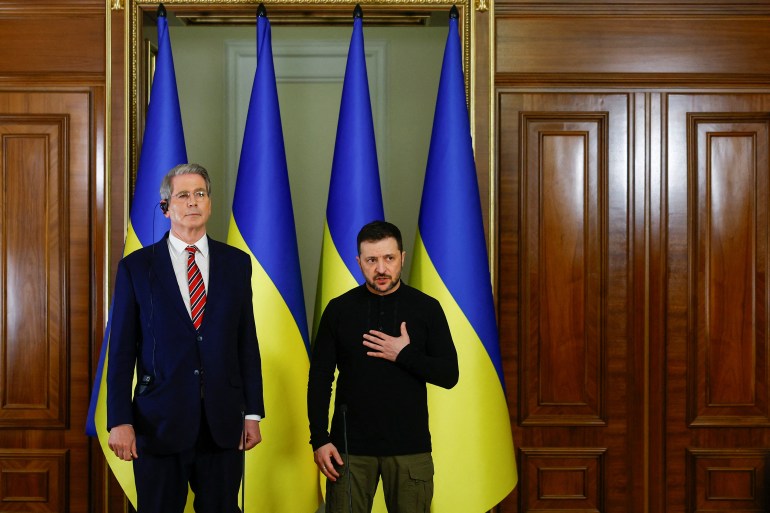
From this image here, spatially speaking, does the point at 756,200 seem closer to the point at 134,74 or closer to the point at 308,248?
the point at 308,248

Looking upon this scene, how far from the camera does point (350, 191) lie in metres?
3.33

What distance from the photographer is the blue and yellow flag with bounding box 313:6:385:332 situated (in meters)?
3.30

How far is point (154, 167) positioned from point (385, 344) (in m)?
1.46

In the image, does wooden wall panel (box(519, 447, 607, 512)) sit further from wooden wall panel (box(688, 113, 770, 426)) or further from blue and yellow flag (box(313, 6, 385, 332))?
blue and yellow flag (box(313, 6, 385, 332))

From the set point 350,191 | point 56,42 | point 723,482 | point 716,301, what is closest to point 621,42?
point 716,301

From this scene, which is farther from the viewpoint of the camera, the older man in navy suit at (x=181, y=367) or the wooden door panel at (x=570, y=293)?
the wooden door panel at (x=570, y=293)

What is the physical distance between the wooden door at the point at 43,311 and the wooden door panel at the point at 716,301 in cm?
258

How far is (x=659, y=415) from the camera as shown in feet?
11.9

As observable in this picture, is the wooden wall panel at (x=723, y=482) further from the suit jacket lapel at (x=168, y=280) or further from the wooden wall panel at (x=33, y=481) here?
the wooden wall panel at (x=33, y=481)

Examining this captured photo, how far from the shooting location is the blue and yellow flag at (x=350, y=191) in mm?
3295

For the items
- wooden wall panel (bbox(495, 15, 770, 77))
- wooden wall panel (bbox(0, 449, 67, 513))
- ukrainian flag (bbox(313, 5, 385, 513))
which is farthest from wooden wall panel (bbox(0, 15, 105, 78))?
wooden wall panel (bbox(495, 15, 770, 77))

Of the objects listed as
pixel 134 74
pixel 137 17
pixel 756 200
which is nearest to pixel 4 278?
pixel 134 74

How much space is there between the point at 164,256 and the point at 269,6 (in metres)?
1.63

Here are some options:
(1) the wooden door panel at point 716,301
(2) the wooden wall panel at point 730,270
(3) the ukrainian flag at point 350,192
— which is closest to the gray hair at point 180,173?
(3) the ukrainian flag at point 350,192
